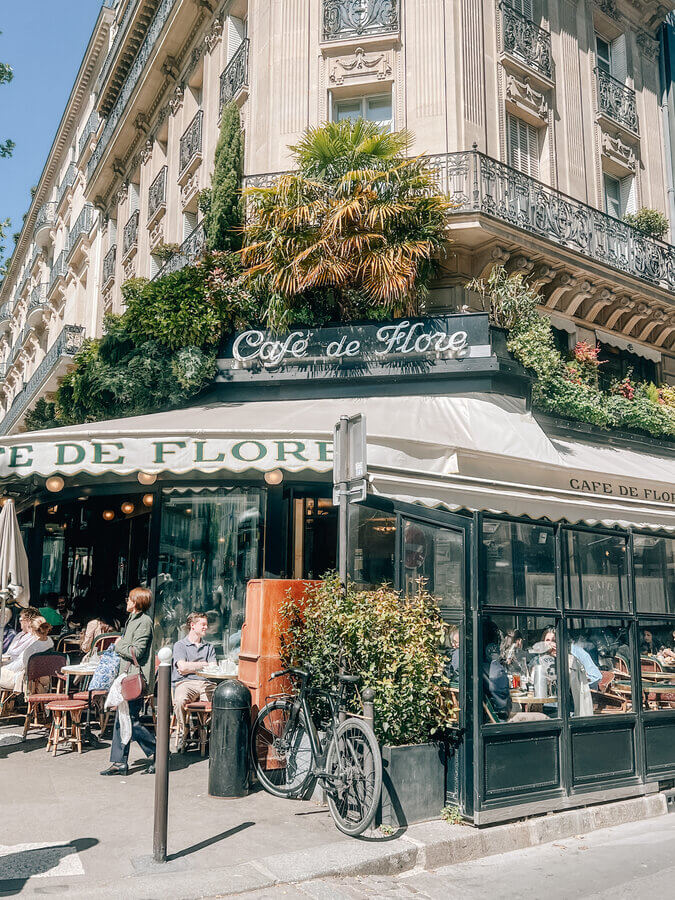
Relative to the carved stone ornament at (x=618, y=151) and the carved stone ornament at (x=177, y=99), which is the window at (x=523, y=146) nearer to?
the carved stone ornament at (x=618, y=151)

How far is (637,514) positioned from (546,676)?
315 centimetres

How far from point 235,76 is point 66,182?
19442mm

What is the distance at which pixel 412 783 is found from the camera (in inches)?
239

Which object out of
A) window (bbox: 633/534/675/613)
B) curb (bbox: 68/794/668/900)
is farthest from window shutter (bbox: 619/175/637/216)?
curb (bbox: 68/794/668/900)

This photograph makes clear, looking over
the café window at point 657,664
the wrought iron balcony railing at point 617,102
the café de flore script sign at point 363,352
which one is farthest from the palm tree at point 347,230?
the wrought iron balcony railing at point 617,102

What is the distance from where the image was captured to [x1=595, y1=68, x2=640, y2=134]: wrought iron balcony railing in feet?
51.7

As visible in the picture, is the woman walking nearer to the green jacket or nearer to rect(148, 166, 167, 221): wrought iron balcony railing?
the green jacket

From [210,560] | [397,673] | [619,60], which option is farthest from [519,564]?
[619,60]

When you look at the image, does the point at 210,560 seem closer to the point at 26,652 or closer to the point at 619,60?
the point at 26,652

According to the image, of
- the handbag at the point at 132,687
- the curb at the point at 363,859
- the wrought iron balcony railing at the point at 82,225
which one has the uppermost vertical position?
the wrought iron balcony railing at the point at 82,225

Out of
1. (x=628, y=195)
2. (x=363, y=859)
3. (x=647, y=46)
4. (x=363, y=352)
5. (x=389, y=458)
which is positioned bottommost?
(x=363, y=859)

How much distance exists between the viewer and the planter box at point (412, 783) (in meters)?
5.91

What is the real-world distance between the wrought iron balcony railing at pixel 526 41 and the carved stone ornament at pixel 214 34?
239 inches

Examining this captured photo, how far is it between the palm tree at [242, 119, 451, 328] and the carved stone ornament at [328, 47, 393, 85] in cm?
183
